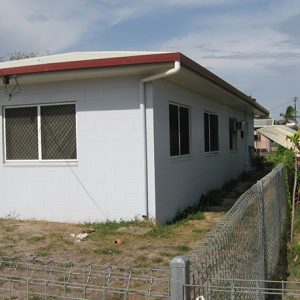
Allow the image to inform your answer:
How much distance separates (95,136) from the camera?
31.3 feet

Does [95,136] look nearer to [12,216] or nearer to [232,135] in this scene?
[12,216]

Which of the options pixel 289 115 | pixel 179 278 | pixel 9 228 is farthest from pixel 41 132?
pixel 289 115

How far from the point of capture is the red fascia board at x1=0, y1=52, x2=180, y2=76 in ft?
28.1

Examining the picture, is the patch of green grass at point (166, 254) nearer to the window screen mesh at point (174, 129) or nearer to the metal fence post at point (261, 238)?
the metal fence post at point (261, 238)

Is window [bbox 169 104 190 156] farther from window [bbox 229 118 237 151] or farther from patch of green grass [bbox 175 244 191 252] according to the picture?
window [bbox 229 118 237 151]

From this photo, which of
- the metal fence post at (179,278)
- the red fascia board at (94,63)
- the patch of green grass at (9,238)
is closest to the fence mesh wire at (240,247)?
the metal fence post at (179,278)

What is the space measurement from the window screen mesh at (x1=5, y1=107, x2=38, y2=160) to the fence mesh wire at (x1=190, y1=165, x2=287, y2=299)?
5.40m

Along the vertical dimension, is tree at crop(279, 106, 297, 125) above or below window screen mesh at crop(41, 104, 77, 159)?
above

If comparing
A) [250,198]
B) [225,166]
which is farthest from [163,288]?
[225,166]

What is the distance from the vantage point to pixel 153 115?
920 centimetres

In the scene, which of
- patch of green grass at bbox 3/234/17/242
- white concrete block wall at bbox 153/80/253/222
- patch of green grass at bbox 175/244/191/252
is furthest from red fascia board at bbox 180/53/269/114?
patch of green grass at bbox 3/234/17/242

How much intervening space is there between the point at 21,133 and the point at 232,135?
1038cm

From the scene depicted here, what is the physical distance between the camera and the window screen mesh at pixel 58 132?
32.2ft

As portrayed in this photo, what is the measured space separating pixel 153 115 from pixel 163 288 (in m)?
4.48
